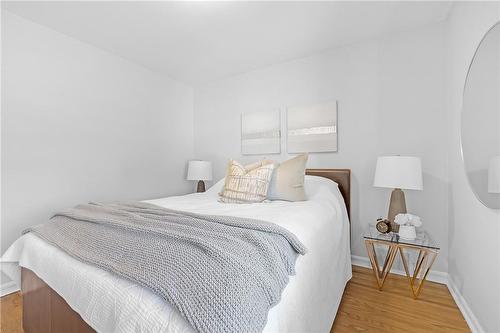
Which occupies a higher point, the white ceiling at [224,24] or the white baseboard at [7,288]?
the white ceiling at [224,24]

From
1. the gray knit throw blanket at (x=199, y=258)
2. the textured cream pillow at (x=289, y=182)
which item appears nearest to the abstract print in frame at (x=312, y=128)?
the textured cream pillow at (x=289, y=182)

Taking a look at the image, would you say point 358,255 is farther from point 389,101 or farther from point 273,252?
point 273,252

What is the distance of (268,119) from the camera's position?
117 inches

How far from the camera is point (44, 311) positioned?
1220mm

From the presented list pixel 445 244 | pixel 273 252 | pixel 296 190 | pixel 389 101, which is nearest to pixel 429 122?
pixel 389 101

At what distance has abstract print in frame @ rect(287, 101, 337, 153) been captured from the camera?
2.56 meters

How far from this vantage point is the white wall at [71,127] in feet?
6.68

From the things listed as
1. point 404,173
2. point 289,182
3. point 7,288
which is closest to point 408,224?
point 404,173

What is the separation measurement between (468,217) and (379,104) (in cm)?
122

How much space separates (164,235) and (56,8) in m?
2.26

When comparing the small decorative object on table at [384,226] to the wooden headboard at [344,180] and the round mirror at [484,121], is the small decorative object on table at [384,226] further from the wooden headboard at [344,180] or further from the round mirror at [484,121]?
the round mirror at [484,121]

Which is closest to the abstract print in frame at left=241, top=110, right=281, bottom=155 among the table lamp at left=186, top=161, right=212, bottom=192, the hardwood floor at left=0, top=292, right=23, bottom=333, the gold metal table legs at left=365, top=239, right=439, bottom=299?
the table lamp at left=186, top=161, right=212, bottom=192

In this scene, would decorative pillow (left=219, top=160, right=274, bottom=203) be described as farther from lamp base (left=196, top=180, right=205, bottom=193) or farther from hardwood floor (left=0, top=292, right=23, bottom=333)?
hardwood floor (left=0, top=292, right=23, bottom=333)

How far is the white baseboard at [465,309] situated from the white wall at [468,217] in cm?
3
